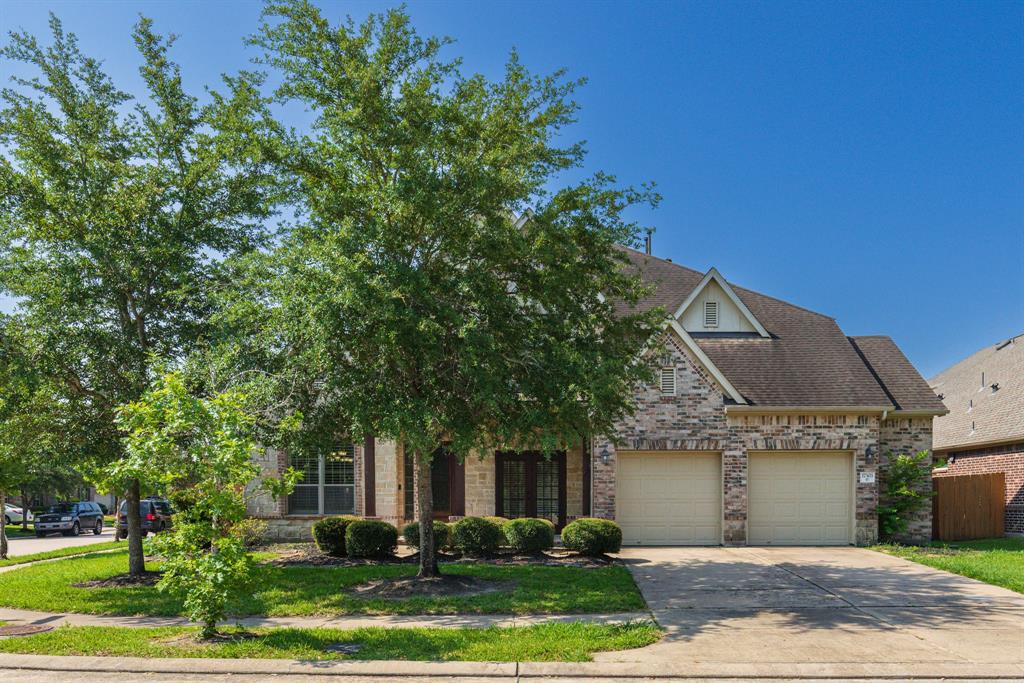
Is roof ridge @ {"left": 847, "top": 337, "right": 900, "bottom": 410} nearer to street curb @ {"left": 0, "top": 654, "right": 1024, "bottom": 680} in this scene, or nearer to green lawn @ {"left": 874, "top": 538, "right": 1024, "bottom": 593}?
green lawn @ {"left": 874, "top": 538, "right": 1024, "bottom": 593}

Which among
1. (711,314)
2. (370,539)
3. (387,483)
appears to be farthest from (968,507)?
(370,539)

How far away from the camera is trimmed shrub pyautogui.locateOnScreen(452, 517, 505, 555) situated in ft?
57.1

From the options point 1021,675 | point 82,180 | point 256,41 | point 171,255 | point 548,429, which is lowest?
point 1021,675

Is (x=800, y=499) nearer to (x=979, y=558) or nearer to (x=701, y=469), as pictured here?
(x=701, y=469)

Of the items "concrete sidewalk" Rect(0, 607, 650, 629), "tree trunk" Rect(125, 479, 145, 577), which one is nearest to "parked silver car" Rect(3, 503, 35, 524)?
"tree trunk" Rect(125, 479, 145, 577)

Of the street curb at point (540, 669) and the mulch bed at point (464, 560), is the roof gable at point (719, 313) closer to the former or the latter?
the mulch bed at point (464, 560)

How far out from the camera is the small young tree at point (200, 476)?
31.7 feet

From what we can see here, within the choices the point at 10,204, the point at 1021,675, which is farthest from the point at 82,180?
the point at 1021,675

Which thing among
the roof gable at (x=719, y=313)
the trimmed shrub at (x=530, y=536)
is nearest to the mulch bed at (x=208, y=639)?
the trimmed shrub at (x=530, y=536)

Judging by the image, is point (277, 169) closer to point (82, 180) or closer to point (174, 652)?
point (82, 180)

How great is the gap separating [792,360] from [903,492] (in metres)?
4.12

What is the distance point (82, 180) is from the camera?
14.4 meters

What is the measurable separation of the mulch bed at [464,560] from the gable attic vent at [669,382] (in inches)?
182

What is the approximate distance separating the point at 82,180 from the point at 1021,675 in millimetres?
15318
